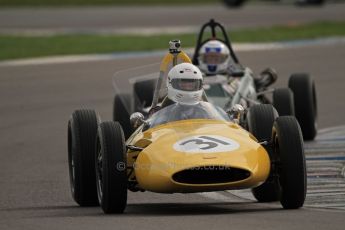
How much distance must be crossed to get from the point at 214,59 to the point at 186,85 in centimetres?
637

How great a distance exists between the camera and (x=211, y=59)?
63.3 ft

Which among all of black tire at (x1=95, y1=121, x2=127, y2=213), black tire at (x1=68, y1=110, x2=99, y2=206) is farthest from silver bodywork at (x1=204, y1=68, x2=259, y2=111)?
black tire at (x1=95, y1=121, x2=127, y2=213)

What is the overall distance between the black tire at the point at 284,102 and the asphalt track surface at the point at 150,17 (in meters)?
21.3

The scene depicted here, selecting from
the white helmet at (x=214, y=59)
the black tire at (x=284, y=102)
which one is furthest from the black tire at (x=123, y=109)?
the black tire at (x=284, y=102)

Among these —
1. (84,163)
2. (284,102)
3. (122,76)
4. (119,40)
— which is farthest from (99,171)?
(119,40)

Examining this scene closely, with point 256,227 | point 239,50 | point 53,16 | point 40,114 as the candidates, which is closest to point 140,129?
point 256,227

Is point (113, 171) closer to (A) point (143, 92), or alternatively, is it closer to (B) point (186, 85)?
(B) point (186, 85)

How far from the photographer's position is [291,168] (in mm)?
11734

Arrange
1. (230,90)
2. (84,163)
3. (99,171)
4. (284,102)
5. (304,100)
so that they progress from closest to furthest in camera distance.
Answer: (99,171), (84,163), (284,102), (230,90), (304,100)

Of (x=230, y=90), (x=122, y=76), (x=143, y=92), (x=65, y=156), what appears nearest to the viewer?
(x=65, y=156)

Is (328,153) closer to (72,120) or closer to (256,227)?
(72,120)

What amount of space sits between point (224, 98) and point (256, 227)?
25.9 ft

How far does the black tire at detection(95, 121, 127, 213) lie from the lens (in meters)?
11.8

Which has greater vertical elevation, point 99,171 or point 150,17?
point 99,171
